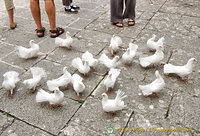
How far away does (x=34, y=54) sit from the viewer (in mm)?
3580

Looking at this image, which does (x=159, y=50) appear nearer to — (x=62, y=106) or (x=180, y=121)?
(x=180, y=121)

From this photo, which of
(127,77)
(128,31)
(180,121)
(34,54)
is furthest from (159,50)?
(34,54)

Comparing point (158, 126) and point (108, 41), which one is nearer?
point (158, 126)

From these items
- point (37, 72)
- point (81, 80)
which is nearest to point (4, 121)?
point (37, 72)

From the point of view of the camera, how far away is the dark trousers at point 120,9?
15.6 feet

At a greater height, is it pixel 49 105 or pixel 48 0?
pixel 48 0

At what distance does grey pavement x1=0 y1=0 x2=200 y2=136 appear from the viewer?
2.36 meters

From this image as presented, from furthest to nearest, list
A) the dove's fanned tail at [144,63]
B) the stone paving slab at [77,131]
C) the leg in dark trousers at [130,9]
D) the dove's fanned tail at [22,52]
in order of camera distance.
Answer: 1. the leg in dark trousers at [130,9]
2. the dove's fanned tail at [22,52]
3. the dove's fanned tail at [144,63]
4. the stone paving slab at [77,131]

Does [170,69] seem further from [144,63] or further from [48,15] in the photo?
[48,15]

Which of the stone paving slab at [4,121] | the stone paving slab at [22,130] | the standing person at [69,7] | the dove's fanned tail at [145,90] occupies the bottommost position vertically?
the stone paving slab at [22,130]

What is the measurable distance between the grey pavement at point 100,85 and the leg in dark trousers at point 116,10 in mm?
228

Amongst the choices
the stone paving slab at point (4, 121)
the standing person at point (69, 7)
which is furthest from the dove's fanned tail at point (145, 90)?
the standing person at point (69, 7)

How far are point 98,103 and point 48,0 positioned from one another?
101 inches

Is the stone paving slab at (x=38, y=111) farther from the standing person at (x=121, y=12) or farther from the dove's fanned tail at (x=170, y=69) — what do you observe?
the standing person at (x=121, y=12)
